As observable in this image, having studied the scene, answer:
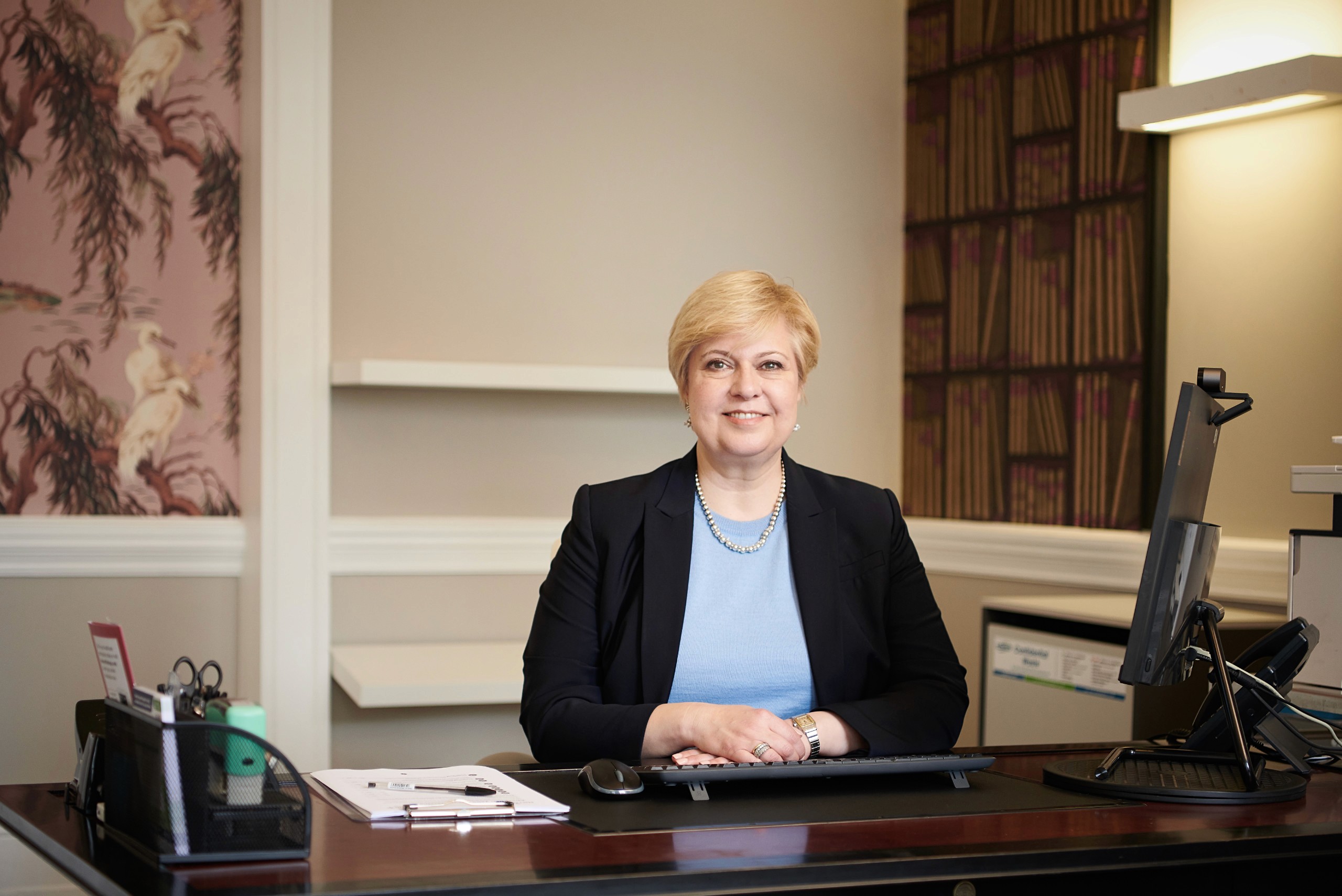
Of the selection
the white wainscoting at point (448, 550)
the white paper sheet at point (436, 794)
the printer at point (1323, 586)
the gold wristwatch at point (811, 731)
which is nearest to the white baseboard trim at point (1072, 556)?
the white wainscoting at point (448, 550)

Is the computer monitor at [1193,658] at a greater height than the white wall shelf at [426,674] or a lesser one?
greater

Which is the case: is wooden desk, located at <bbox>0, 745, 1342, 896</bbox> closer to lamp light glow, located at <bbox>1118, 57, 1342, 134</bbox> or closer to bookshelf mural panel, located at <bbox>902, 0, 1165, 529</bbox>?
lamp light glow, located at <bbox>1118, 57, 1342, 134</bbox>

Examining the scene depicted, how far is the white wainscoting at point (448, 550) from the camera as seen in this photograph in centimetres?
287

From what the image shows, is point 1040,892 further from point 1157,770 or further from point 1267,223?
point 1267,223

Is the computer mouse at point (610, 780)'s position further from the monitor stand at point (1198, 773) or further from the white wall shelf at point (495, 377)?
the white wall shelf at point (495, 377)

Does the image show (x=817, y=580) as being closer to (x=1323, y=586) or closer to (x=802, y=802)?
(x=802, y=802)

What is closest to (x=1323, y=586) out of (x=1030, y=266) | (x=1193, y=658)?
(x=1193, y=658)

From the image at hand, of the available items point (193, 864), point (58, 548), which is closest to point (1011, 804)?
point (193, 864)

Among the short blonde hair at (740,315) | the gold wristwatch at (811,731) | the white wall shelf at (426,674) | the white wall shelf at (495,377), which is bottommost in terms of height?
the white wall shelf at (426,674)

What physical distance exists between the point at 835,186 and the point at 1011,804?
2686 millimetres

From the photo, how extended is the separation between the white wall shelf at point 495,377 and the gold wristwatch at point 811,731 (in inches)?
58.9

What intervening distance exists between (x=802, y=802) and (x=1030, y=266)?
2355 mm

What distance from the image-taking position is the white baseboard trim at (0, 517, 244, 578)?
3027 mm

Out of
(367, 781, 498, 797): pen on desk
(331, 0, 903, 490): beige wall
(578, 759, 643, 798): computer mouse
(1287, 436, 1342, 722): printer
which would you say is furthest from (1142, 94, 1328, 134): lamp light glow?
(367, 781, 498, 797): pen on desk
